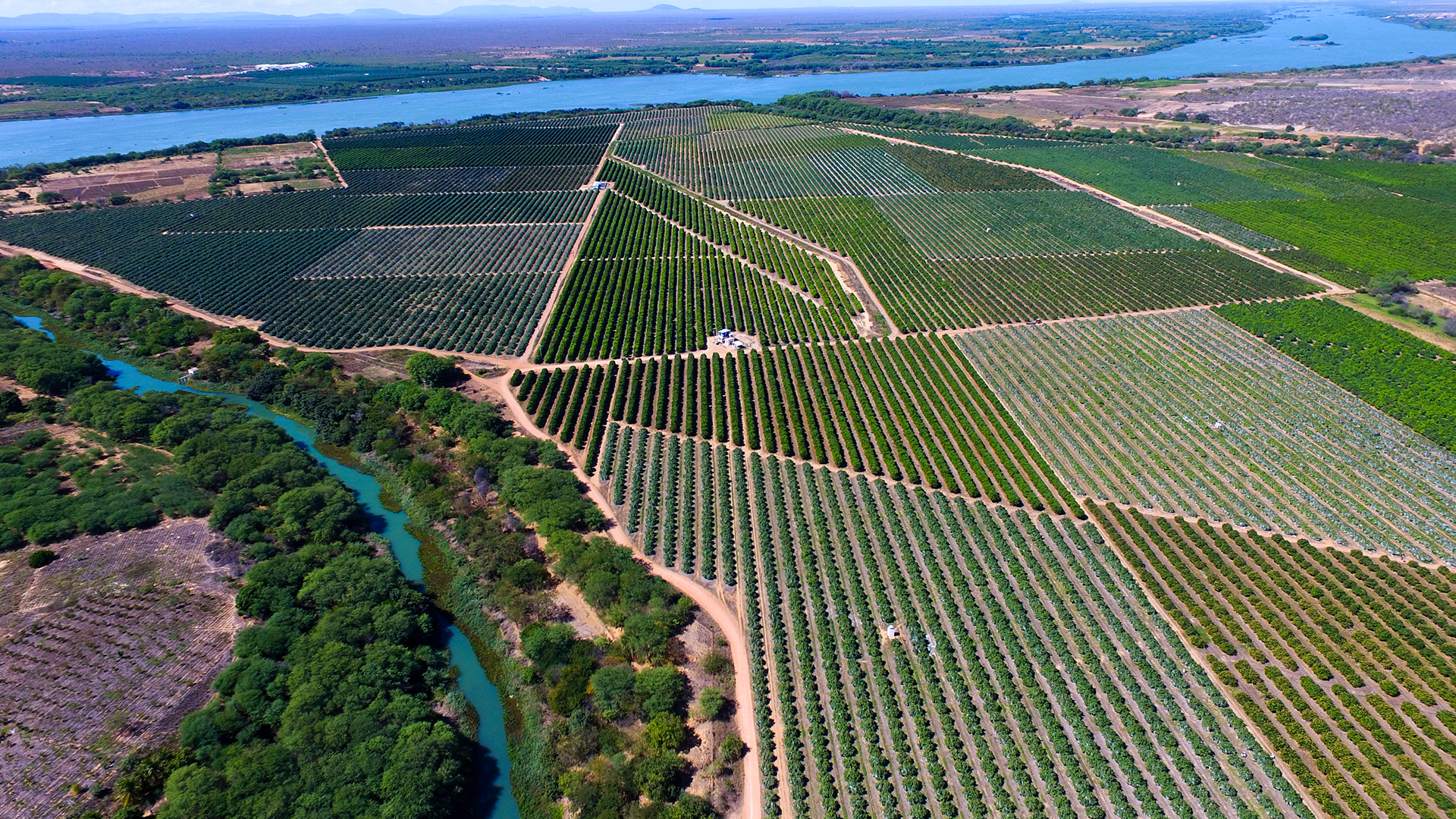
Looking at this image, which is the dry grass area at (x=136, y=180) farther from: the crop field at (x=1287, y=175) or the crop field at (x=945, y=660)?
the crop field at (x=1287, y=175)

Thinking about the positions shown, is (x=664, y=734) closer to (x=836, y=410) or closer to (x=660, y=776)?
(x=660, y=776)

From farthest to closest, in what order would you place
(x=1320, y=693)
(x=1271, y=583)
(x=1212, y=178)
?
(x=1212, y=178), (x=1271, y=583), (x=1320, y=693)

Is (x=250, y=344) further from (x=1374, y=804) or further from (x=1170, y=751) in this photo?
(x=1374, y=804)

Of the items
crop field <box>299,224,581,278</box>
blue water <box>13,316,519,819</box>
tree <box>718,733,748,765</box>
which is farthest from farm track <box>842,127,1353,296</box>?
blue water <box>13,316,519,819</box>

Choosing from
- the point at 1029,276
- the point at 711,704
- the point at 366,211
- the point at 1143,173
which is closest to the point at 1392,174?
the point at 1143,173

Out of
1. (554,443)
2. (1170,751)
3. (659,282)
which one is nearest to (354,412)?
(554,443)

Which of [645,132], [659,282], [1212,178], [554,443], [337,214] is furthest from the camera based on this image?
[645,132]

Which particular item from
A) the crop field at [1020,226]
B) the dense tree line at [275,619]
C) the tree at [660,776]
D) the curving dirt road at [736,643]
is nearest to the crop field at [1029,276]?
the crop field at [1020,226]
